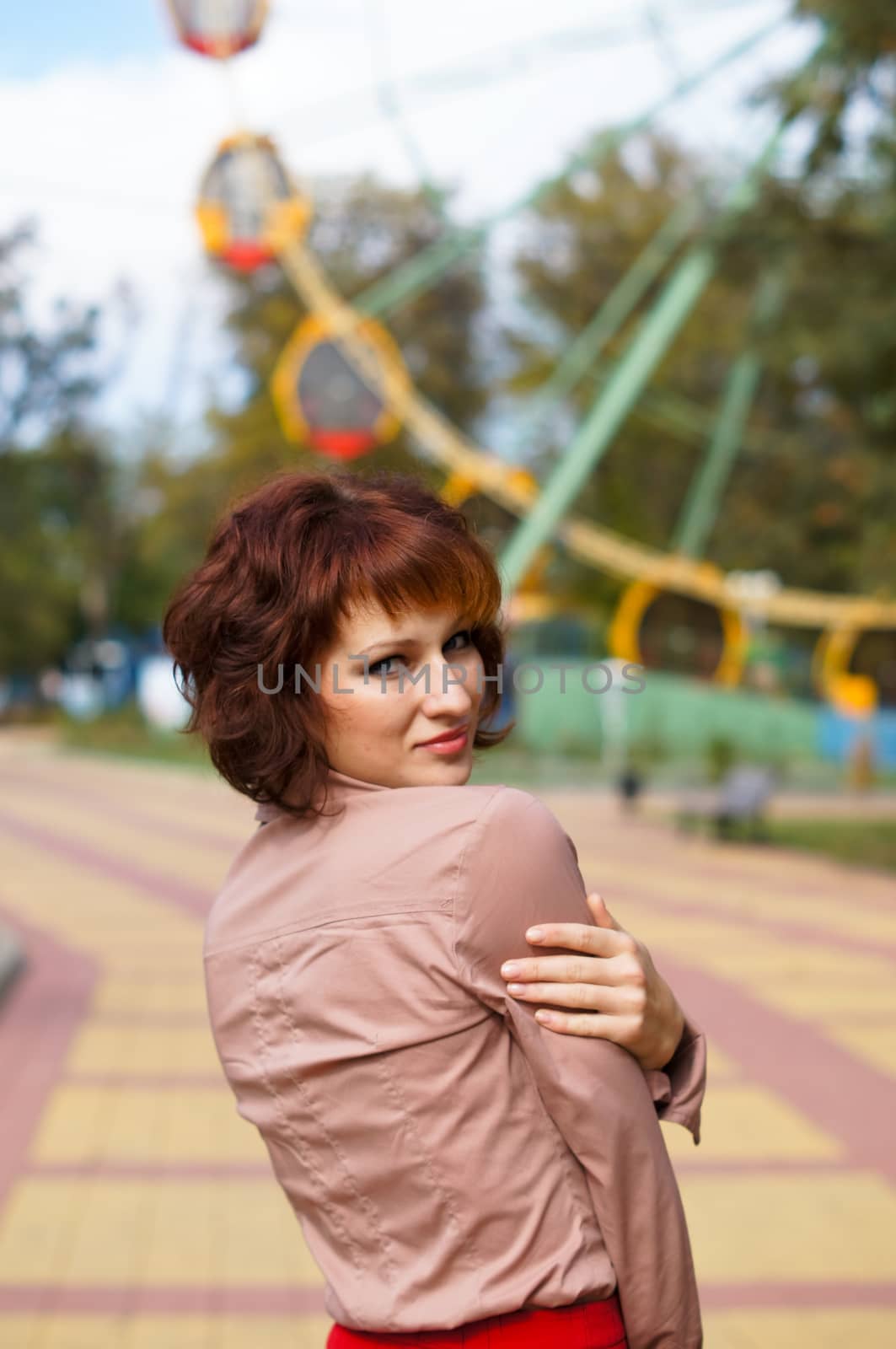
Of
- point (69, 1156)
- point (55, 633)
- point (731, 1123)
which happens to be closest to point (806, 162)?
point (731, 1123)

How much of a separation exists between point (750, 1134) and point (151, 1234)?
1.91 meters

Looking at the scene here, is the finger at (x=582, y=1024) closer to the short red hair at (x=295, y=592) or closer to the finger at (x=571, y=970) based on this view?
the finger at (x=571, y=970)

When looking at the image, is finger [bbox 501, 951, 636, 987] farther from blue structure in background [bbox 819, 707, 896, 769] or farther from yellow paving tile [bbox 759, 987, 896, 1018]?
blue structure in background [bbox 819, 707, 896, 769]

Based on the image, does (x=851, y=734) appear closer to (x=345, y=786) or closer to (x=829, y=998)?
(x=829, y=998)

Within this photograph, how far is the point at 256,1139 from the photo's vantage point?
504cm

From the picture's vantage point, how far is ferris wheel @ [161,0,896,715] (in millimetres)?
16000

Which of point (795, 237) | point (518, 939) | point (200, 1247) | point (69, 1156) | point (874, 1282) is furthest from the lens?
point (795, 237)

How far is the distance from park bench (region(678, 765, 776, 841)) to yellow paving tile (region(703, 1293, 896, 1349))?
1053 cm

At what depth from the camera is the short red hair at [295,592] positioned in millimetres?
1426

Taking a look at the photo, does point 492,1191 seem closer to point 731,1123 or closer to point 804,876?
point 731,1123

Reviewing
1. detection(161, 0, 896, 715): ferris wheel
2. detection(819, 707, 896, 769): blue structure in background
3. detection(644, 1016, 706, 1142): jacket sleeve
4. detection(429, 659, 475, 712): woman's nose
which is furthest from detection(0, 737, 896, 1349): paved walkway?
detection(819, 707, 896, 769): blue structure in background

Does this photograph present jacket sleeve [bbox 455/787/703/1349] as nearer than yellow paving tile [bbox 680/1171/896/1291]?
Yes

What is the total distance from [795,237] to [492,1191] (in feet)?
42.7

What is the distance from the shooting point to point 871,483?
12.5m
